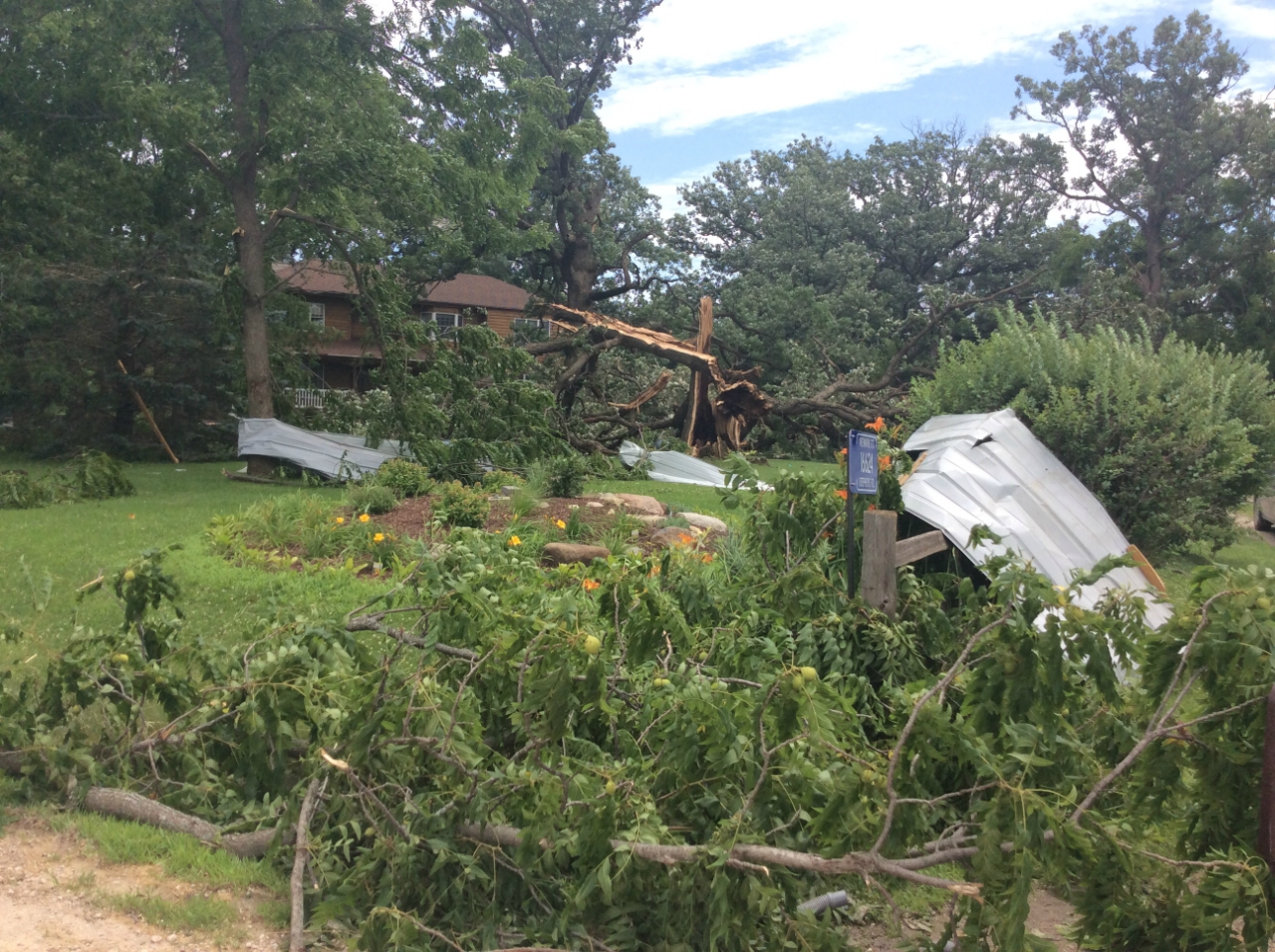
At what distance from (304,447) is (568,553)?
327 inches

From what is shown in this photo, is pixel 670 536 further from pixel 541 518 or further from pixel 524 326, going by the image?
pixel 524 326

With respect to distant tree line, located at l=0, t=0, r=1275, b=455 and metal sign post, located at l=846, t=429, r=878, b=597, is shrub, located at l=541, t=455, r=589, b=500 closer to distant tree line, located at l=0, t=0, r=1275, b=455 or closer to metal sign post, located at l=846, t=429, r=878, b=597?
distant tree line, located at l=0, t=0, r=1275, b=455

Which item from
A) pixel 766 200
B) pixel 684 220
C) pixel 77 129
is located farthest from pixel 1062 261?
pixel 77 129

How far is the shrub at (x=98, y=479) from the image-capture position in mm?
13461

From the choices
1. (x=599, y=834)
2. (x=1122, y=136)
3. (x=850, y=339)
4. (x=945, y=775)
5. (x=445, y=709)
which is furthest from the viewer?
(x=1122, y=136)

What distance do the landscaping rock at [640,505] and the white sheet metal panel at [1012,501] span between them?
10.2 ft

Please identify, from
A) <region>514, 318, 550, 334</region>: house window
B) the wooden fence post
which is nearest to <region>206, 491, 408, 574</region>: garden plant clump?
the wooden fence post

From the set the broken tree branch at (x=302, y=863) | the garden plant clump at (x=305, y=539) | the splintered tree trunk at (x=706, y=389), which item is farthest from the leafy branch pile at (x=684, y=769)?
the splintered tree trunk at (x=706, y=389)

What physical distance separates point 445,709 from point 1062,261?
118 feet

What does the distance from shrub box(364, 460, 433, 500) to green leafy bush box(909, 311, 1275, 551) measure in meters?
5.39

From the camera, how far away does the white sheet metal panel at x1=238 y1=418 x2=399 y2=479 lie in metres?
15.1

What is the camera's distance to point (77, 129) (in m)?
15.7

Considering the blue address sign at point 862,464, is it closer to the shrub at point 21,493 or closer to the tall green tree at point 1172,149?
the shrub at point 21,493

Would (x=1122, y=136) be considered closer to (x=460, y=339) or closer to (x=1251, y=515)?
(x=1251, y=515)
